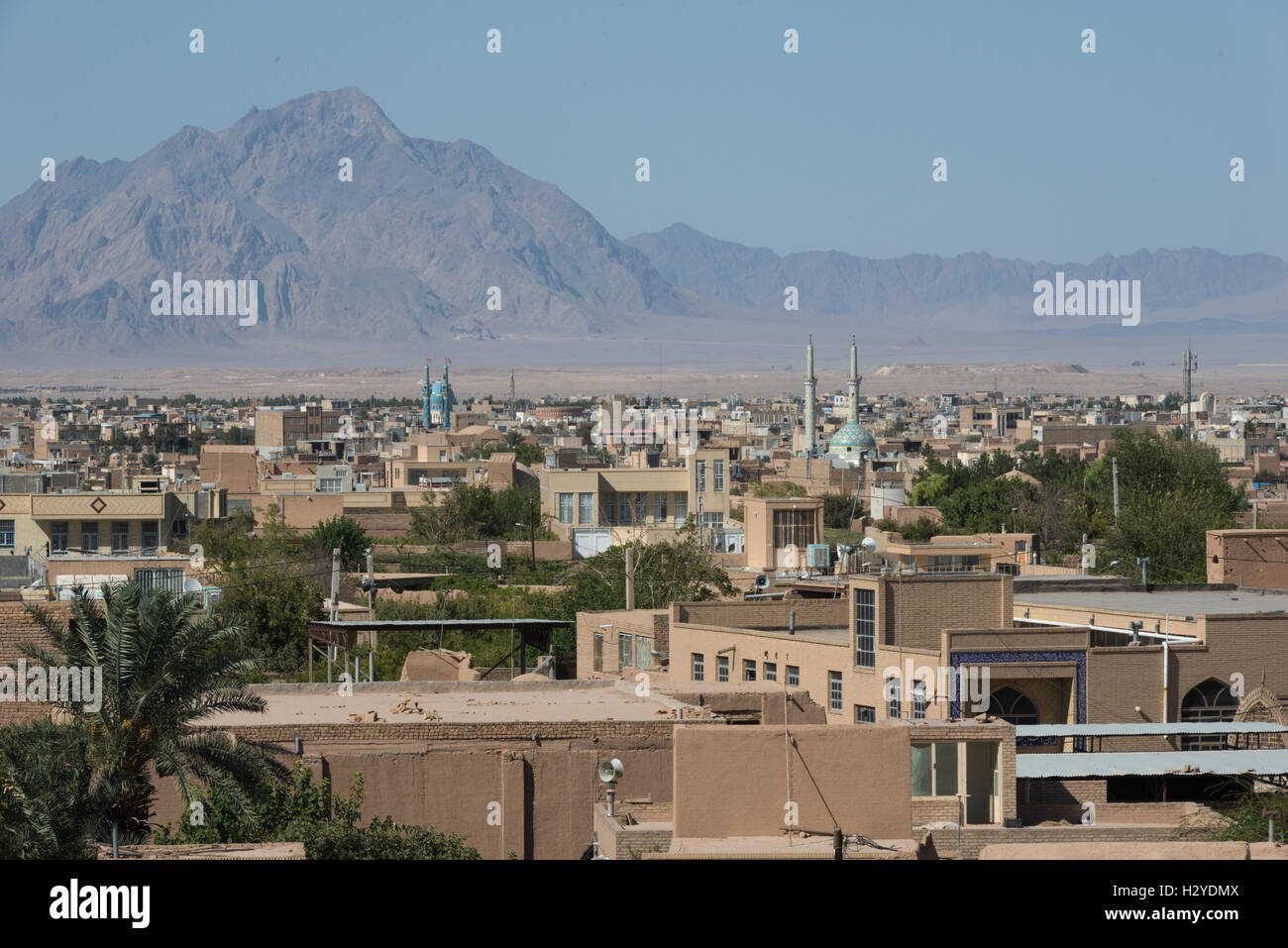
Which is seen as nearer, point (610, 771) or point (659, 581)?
point (610, 771)

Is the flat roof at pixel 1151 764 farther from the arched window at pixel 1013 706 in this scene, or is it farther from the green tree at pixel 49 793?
the green tree at pixel 49 793

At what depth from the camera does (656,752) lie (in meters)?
15.6

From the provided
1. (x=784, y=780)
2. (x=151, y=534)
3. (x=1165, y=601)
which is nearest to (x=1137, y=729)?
(x=784, y=780)

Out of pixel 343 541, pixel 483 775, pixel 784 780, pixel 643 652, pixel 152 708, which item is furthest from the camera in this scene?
pixel 343 541

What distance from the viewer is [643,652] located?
2558 cm

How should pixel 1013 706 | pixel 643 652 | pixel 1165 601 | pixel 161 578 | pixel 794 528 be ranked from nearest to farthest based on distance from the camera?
pixel 1013 706 < pixel 643 652 < pixel 1165 601 < pixel 161 578 < pixel 794 528

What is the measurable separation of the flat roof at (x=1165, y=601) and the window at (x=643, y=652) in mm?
4906

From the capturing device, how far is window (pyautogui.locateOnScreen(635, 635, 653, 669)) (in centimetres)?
2533

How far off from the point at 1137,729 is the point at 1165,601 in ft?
26.8

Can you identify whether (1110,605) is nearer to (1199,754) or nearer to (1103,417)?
→ (1199,754)

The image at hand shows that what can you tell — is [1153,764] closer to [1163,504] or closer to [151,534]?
[1163,504]

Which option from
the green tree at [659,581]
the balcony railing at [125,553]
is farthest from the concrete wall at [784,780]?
the balcony railing at [125,553]

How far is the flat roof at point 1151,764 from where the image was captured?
15930 millimetres

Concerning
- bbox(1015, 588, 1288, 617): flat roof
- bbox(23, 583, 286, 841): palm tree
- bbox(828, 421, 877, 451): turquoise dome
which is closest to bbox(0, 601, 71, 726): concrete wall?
bbox(23, 583, 286, 841): palm tree
